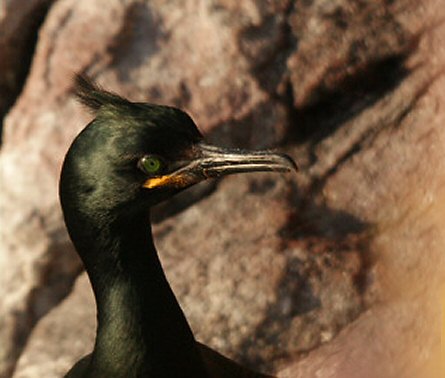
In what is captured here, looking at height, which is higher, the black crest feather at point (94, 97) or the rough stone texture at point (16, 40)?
the rough stone texture at point (16, 40)

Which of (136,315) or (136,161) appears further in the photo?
(136,315)

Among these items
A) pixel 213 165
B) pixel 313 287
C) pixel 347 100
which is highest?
pixel 347 100

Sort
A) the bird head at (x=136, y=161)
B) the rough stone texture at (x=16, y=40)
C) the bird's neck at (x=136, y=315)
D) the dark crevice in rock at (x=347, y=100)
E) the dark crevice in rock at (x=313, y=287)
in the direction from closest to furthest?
the bird head at (x=136, y=161), the bird's neck at (x=136, y=315), the dark crevice in rock at (x=313, y=287), the dark crevice in rock at (x=347, y=100), the rough stone texture at (x=16, y=40)

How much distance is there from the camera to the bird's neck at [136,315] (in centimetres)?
322

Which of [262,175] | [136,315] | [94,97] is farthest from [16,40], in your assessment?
[136,315]

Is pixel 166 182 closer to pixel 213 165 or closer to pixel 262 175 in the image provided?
pixel 213 165

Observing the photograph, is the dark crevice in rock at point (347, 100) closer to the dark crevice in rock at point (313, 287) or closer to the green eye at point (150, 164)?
the dark crevice in rock at point (313, 287)

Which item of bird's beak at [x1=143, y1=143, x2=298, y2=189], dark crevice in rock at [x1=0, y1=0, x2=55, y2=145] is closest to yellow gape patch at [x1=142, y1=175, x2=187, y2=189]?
bird's beak at [x1=143, y1=143, x2=298, y2=189]

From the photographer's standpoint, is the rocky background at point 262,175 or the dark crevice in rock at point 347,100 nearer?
the rocky background at point 262,175

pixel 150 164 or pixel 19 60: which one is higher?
pixel 19 60

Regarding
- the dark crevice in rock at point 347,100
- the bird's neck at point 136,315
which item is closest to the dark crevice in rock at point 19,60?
the dark crevice in rock at point 347,100

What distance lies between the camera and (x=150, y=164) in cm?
310

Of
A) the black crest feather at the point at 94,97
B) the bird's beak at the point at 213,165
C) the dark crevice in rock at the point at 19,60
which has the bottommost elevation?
the bird's beak at the point at 213,165

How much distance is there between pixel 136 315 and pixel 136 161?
1.58 ft
